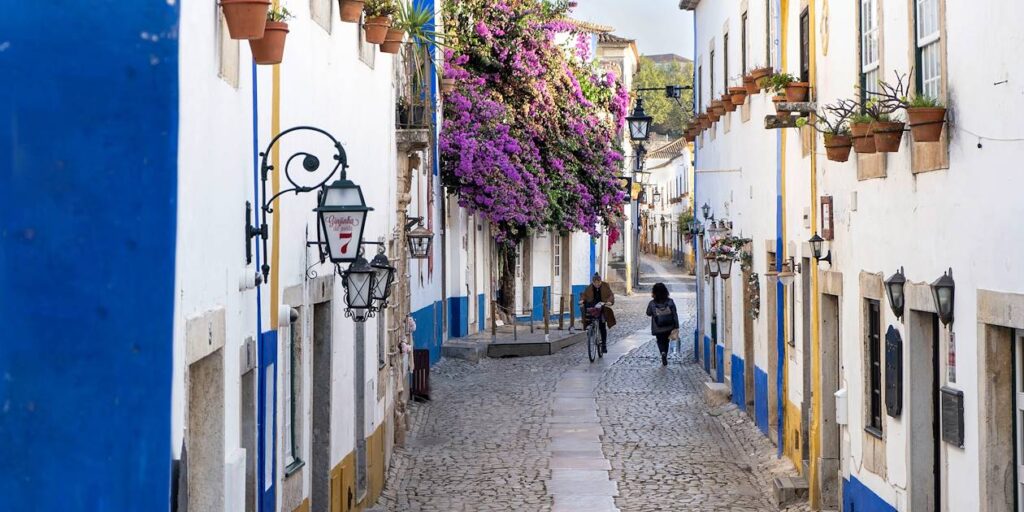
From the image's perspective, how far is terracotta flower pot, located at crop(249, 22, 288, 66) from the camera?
314 inches

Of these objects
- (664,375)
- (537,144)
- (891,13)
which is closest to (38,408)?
(891,13)

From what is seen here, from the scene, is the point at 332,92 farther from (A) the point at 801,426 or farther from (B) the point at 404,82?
(B) the point at 404,82

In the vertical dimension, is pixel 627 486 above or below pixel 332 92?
below

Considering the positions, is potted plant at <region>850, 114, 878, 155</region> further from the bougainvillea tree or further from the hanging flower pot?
the bougainvillea tree

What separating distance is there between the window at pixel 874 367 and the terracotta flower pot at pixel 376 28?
493cm

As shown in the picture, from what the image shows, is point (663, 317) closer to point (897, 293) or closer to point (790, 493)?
point (790, 493)

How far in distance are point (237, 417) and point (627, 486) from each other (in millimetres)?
7481

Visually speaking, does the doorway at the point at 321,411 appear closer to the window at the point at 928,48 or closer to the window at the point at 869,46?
the window at the point at 869,46

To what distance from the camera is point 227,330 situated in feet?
25.4

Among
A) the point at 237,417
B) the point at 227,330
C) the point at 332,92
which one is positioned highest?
the point at 332,92

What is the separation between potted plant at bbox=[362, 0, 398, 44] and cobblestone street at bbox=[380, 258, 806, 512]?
14.7ft

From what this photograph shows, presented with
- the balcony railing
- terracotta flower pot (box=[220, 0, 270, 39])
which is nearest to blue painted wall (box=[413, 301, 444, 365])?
the balcony railing

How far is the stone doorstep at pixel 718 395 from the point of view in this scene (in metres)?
20.9

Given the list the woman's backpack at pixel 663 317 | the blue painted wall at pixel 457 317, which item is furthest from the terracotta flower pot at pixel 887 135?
the blue painted wall at pixel 457 317
